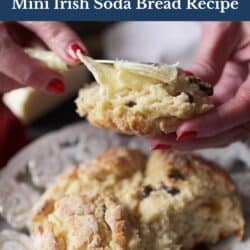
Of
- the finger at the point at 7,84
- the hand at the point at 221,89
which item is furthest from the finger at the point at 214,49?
the finger at the point at 7,84

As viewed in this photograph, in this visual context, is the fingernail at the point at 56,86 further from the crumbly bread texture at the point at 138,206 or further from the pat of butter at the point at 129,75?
the crumbly bread texture at the point at 138,206


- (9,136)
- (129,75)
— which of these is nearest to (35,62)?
(129,75)

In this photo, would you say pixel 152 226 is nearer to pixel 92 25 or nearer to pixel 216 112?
pixel 216 112

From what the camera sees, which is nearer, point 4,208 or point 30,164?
point 4,208

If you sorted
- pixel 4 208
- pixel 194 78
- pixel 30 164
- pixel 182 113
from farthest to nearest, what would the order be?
1. pixel 30 164
2. pixel 4 208
3. pixel 194 78
4. pixel 182 113

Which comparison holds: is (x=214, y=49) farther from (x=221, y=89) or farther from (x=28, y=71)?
(x=28, y=71)

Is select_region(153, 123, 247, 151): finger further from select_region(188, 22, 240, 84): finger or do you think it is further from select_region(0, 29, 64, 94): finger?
select_region(0, 29, 64, 94): finger

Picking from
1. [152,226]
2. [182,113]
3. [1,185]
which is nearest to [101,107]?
[182,113]
